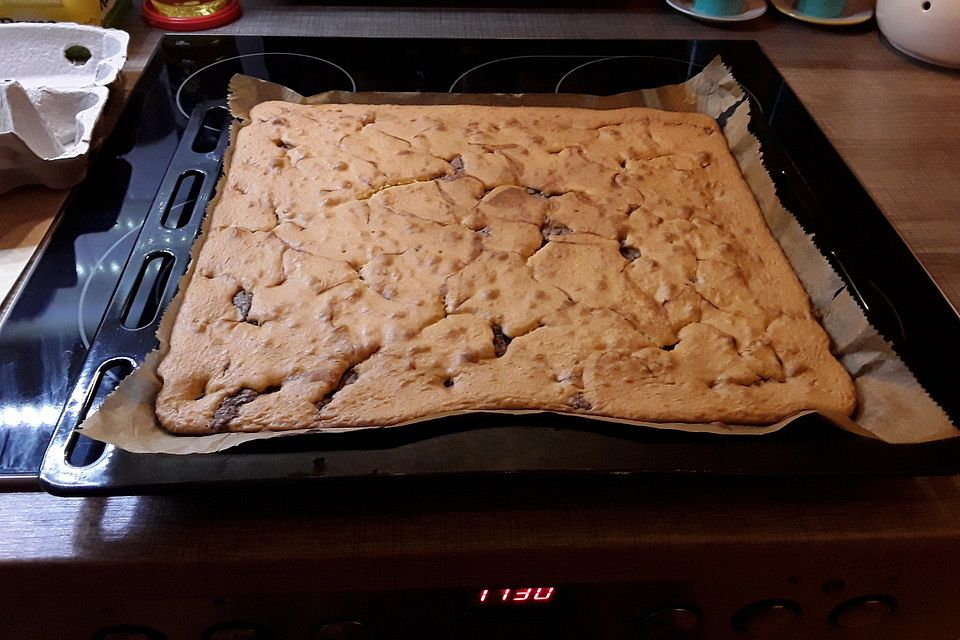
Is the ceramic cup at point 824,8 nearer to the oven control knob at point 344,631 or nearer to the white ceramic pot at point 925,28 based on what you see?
the white ceramic pot at point 925,28

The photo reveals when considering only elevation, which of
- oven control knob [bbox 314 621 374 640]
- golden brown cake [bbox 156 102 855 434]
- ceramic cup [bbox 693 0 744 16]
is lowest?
oven control knob [bbox 314 621 374 640]

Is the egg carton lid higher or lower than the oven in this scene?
higher

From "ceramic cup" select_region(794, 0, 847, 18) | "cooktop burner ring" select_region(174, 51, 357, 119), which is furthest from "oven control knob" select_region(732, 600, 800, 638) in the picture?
"ceramic cup" select_region(794, 0, 847, 18)

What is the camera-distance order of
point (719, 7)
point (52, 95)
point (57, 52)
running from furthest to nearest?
point (719, 7)
point (57, 52)
point (52, 95)

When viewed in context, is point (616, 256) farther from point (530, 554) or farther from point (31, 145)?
point (31, 145)

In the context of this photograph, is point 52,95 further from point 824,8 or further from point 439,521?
point 824,8

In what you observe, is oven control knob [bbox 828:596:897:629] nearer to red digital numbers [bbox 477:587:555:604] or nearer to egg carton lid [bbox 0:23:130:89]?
red digital numbers [bbox 477:587:555:604]

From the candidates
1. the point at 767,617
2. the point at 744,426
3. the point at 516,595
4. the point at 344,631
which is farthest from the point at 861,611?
the point at 344,631
